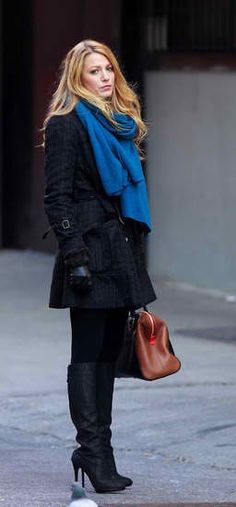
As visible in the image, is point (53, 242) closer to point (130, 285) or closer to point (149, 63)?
point (149, 63)

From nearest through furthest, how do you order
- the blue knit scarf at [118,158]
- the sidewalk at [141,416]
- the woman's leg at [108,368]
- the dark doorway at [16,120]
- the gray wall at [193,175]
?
the blue knit scarf at [118,158]
the woman's leg at [108,368]
the sidewalk at [141,416]
the gray wall at [193,175]
the dark doorway at [16,120]

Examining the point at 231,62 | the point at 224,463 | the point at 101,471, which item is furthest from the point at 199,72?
→ the point at 101,471

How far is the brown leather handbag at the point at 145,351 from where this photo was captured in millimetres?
6172

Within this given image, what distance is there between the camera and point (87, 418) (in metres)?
6.19

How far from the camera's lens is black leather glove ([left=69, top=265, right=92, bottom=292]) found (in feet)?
19.7

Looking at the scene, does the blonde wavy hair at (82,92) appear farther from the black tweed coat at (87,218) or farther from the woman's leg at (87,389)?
the woman's leg at (87,389)

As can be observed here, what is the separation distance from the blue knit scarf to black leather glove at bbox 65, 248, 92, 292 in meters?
0.29

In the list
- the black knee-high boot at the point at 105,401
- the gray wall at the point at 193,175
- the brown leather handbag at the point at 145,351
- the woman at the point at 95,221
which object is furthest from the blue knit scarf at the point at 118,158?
the gray wall at the point at 193,175

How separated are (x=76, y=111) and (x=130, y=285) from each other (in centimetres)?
75

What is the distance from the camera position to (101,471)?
6.23 metres

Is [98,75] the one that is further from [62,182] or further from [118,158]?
[62,182]

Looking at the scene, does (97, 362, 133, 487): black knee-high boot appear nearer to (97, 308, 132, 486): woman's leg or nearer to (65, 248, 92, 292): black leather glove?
(97, 308, 132, 486): woman's leg

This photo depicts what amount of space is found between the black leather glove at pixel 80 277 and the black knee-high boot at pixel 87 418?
1.23 ft

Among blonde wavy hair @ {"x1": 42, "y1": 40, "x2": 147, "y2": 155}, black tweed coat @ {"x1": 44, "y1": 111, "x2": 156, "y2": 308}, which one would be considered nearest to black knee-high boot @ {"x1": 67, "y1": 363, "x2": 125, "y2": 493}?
black tweed coat @ {"x1": 44, "y1": 111, "x2": 156, "y2": 308}
